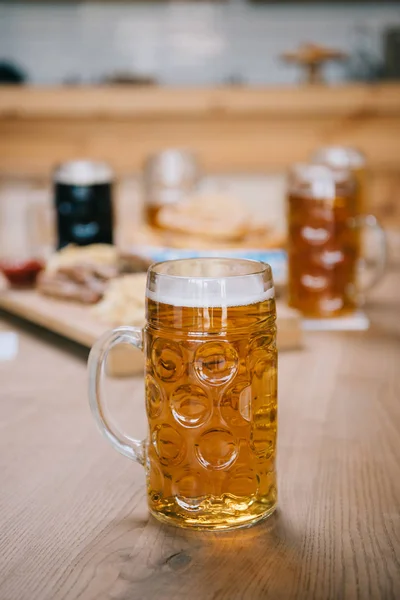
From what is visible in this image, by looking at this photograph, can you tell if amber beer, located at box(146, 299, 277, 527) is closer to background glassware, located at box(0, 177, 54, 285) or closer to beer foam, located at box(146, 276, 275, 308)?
beer foam, located at box(146, 276, 275, 308)

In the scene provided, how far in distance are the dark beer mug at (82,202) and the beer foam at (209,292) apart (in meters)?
1.04

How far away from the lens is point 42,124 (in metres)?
3.75

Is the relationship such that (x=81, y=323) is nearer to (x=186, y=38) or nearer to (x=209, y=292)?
(x=209, y=292)

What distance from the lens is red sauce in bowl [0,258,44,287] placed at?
5.21 feet

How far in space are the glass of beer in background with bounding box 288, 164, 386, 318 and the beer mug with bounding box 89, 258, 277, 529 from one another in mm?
687

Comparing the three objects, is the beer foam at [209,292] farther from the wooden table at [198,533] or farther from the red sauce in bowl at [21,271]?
the red sauce in bowl at [21,271]

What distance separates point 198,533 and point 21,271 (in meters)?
1.01

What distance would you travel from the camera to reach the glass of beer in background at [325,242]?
1351mm

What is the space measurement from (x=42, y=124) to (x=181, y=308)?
10.6ft

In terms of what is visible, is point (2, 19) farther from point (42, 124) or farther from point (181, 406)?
point (181, 406)

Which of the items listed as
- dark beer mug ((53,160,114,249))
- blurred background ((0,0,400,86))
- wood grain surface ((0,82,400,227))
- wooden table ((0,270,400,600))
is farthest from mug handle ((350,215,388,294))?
blurred background ((0,0,400,86))

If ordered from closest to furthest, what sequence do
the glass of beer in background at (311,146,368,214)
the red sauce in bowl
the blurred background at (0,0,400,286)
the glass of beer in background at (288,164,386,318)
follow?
the glass of beer in background at (288,164,386,318), the red sauce in bowl, the glass of beer in background at (311,146,368,214), the blurred background at (0,0,400,286)

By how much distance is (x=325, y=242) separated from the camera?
1.36m

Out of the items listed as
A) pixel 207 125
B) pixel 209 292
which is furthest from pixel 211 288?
pixel 207 125
